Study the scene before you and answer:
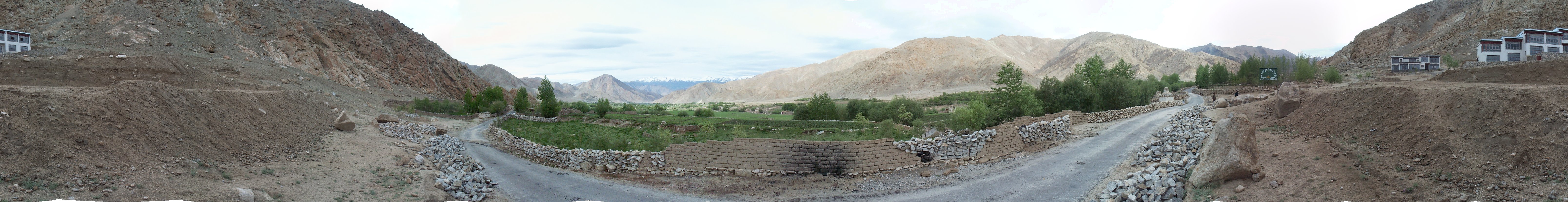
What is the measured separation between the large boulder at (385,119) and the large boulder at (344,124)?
595 centimetres

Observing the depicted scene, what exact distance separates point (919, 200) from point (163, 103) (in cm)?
1639

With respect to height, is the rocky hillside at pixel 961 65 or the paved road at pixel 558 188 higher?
the rocky hillside at pixel 961 65

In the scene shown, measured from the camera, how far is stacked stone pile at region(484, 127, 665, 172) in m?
15.1

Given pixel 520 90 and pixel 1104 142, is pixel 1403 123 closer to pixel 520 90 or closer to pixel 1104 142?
pixel 1104 142

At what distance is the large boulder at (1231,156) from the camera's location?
884 cm

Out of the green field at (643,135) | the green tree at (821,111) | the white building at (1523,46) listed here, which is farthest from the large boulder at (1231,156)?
the white building at (1523,46)

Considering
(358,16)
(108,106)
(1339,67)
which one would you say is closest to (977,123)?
(108,106)

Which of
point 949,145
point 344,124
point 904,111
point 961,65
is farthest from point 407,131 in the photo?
point 961,65

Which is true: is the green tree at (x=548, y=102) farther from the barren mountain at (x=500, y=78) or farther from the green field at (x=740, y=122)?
the barren mountain at (x=500, y=78)

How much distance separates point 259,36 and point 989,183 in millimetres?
74991

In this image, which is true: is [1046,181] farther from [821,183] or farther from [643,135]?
[643,135]

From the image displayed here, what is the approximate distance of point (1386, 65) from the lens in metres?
61.7

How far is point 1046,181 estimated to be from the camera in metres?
11.9

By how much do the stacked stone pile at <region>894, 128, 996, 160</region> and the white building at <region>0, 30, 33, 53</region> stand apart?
60.8 meters
